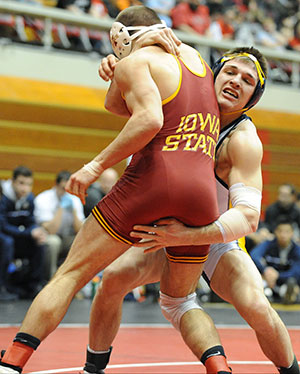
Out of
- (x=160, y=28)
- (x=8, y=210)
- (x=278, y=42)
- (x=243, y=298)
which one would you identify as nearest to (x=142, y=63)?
(x=160, y=28)

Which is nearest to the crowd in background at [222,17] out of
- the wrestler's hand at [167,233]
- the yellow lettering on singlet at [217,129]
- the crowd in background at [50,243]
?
the crowd in background at [50,243]

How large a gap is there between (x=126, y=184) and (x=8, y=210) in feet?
16.8

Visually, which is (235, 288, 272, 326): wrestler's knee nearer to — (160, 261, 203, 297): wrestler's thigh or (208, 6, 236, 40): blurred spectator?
(160, 261, 203, 297): wrestler's thigh

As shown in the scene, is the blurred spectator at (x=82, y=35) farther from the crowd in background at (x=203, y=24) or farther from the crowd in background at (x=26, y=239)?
the crowd in background at (x=26, y=239)

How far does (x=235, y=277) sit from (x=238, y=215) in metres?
0.39

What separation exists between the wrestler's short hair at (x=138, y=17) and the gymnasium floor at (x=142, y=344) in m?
1.98

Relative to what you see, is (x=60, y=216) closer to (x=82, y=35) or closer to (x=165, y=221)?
(x=82, y=35)

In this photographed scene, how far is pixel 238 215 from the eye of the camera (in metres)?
3.12

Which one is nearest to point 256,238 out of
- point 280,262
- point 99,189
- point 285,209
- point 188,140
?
point 280,262

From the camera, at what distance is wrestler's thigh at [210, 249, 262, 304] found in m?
3.30

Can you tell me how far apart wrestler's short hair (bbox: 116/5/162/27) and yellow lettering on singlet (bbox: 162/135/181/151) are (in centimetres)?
57

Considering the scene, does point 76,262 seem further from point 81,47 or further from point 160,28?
point 81,47

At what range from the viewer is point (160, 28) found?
126 inches

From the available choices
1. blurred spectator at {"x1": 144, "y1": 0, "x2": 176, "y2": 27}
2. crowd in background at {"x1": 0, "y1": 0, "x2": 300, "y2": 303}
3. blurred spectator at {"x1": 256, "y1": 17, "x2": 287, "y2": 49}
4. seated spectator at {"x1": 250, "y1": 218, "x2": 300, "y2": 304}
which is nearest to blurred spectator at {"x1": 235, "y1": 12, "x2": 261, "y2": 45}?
blurred spectator at {"x1": 256, "y1": 17, "x2": 287, "y2": 49}
